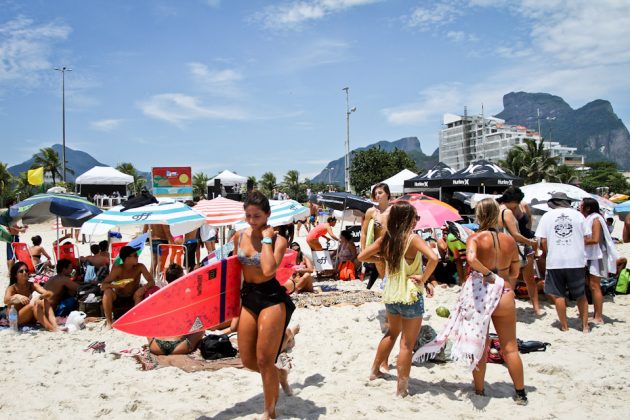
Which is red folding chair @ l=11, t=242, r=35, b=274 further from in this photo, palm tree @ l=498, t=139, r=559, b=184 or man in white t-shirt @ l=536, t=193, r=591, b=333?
palm tree @ l=498, t=139, r=559, b=184

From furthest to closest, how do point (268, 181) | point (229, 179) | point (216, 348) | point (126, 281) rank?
point (268, 181) < point (229, 179) < point (126, 281) < point (216, 348)

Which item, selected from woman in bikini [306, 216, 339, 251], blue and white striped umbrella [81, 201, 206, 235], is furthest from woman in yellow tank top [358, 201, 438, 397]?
woman in bikini [306, 216, 339, 251]

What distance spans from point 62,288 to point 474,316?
5576mm

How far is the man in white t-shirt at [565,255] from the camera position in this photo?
5301mm

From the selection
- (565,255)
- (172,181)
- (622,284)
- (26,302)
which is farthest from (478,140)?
(26,302)

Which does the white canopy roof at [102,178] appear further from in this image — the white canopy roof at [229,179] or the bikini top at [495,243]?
the bikini top at [495,243]

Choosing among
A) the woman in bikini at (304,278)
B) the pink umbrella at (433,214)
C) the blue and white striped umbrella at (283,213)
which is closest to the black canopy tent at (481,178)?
the pink umbrella at (433,214)

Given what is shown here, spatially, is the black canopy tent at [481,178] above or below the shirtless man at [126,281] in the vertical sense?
above

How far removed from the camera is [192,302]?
11.1 feet

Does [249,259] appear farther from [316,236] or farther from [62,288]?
[316,236]

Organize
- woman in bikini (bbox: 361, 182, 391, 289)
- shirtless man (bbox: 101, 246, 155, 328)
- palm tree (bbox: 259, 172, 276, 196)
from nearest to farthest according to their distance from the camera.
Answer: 1. woman in bikini (bbox: 361, 182, 391, 289)
2. shirtless man (bbox: 101, 246, 155, 328)
3. palm tree (bbox: 259, 172, 276, 196)

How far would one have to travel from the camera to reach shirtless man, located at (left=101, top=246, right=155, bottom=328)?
241 inches

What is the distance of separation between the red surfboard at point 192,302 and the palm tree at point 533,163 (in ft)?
175

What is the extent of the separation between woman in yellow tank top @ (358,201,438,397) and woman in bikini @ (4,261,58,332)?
180 inches
